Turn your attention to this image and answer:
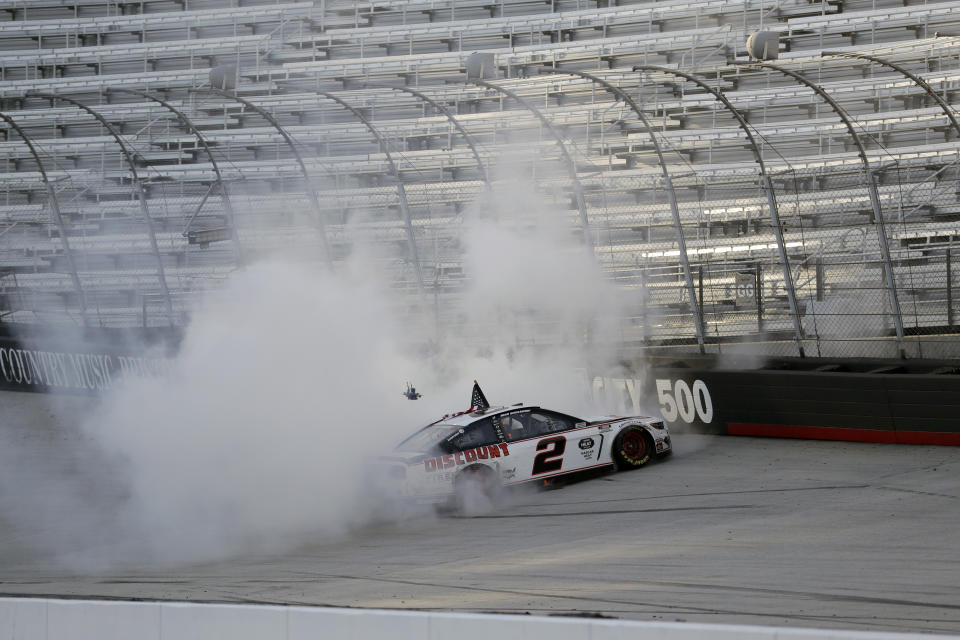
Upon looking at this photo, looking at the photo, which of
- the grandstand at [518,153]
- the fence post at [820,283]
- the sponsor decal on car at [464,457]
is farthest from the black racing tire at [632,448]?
the fence post at [820,283]

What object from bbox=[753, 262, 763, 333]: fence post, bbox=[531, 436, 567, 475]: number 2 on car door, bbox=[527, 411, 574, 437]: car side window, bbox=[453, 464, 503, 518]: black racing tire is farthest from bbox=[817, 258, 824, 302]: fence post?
bbox=[453, 464, 503, 518]: black racing tire

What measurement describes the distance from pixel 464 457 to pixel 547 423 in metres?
1.24

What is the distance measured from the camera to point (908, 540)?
9195 millimetres

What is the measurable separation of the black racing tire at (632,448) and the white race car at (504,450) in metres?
0.01

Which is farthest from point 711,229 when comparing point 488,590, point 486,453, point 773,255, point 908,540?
point 488,590

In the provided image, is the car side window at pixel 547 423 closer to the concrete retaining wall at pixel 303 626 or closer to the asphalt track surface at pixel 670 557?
the asphalt track surface at pixel 670 557

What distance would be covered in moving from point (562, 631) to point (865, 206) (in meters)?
13.1

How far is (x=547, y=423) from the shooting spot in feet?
43.6

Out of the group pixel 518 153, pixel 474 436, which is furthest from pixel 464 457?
pixel 518 153

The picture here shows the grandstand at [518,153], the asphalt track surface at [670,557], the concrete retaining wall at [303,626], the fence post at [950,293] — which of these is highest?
the grandstand at [518,153]

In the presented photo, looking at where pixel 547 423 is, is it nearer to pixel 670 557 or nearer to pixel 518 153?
A: pixel 670 557

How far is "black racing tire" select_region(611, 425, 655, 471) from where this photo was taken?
1371 centimetres

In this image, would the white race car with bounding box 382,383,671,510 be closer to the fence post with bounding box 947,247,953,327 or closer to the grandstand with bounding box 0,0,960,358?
the grandstand with bounding box 0,0,960,358

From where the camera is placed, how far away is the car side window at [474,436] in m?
12.6
